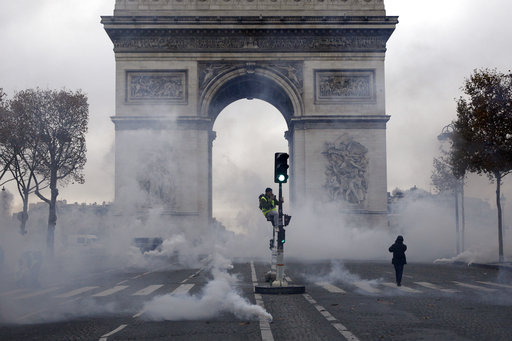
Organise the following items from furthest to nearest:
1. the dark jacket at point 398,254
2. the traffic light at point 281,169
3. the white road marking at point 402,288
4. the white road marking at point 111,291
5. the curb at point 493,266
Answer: the curb at point 493,266
the dark jacket at point 398,254
the white road marking at point 402,288
the traffic light at point 281,169
the white road marking at point 111,291

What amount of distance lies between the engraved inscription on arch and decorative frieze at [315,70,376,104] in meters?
8.72

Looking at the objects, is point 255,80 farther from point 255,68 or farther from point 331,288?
point 331,288

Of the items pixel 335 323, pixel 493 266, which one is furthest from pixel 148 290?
pixel 493 266

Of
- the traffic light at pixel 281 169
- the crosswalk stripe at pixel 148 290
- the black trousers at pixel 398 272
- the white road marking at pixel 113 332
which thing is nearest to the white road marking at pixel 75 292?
the crosswalk stripe at pixel 148 290

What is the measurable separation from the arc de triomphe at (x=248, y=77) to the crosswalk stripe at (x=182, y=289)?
946 inches

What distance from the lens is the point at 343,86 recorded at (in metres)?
46.0

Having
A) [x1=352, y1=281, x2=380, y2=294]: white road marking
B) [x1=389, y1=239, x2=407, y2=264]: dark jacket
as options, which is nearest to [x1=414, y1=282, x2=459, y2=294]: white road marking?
[x1=389, y1=239, x2=407, y2=264]: dark jacket

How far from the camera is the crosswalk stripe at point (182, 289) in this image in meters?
18.2

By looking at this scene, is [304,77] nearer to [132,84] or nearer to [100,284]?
[132,84]

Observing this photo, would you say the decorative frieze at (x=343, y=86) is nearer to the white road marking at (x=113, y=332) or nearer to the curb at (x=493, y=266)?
the curb at (x=493, y=266)

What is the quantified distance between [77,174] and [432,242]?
2472cm

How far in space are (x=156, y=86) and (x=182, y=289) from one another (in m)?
28.1

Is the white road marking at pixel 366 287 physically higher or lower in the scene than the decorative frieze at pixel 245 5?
lower

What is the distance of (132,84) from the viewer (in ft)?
149
